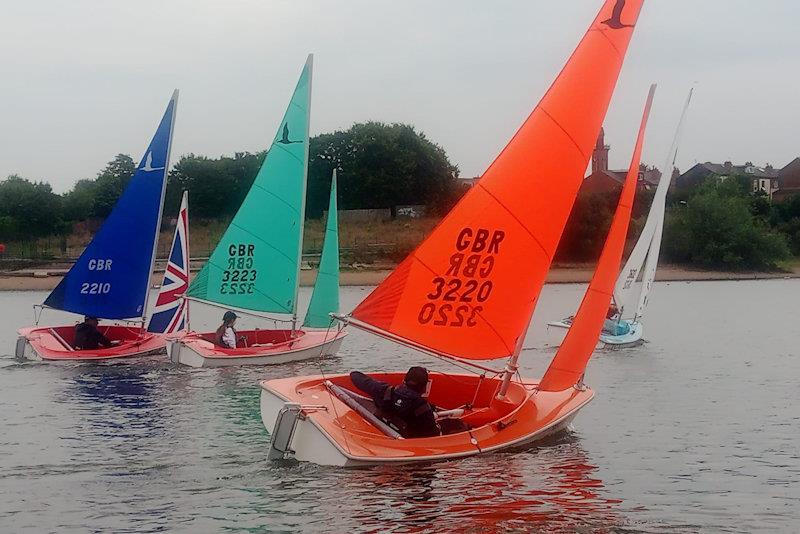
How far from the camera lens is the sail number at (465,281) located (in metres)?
11.4

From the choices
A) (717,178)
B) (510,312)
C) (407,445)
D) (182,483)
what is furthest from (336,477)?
(717,178)

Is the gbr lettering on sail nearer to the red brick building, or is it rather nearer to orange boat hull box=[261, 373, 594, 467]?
orange boat hull box=[261, 373, 594, 467]

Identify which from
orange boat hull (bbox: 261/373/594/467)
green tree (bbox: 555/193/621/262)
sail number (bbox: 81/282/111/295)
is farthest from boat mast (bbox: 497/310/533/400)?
green tree (bbox: 555/193/621/262)

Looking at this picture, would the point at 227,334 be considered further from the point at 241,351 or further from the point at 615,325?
the point at 615,325

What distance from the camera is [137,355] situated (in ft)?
66.6

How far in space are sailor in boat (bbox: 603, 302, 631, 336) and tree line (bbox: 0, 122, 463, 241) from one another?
139 ft

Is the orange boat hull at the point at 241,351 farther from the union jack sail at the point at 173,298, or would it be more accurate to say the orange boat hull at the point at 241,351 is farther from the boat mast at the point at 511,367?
the boat mast at the point at 511,367

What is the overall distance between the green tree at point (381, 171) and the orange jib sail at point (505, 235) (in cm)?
5816

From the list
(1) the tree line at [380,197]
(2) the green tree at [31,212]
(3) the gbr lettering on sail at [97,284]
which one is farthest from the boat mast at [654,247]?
(2) the green tree at [31,212]

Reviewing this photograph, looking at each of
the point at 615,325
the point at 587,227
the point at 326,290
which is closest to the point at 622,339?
the point at 615,325

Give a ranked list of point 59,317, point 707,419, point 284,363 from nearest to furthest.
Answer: point 707,419 < point 284,363 < point 59,317

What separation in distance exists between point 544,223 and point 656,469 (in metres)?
3.40

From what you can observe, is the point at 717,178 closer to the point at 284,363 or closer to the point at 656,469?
the point at 284,363

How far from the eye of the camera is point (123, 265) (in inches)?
852
